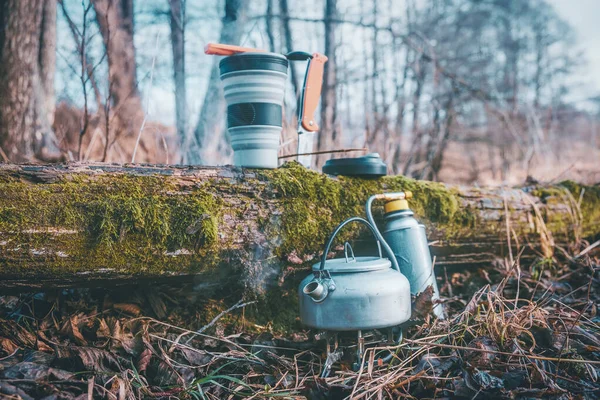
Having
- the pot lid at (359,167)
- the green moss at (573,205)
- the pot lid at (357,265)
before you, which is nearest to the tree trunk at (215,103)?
the pot lid at (359,167)

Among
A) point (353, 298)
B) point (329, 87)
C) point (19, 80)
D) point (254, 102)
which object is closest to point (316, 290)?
point (353, 298)

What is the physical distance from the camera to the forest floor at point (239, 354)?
1.82m

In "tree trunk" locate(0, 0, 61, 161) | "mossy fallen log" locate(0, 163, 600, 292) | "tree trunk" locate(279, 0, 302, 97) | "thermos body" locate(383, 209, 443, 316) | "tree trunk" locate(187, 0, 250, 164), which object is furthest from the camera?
"tree trunk" locate(279, 0, 302, 97)

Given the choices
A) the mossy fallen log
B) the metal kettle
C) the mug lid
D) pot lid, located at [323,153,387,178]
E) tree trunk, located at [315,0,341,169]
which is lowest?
the metal kettle

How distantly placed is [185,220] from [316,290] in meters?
0.72

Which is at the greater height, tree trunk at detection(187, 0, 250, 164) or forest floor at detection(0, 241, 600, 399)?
tree trunk at detection(187, 0, 250, 164)

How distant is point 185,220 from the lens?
2.17 m

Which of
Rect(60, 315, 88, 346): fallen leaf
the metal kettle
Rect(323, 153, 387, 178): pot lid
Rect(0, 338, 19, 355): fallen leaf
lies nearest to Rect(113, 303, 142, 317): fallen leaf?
Rect(60, 315, 88, 346): fallen leaf

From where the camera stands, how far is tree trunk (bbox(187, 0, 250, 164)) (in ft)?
14.3

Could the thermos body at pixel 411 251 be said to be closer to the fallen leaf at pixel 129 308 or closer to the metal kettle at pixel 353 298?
the metal kettle at pixel 353 298

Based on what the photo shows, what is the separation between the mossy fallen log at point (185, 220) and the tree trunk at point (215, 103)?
200 centimetres

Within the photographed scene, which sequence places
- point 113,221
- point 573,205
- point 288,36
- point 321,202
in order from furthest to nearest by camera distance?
point 288,36
point 573,205
point 321,202
point 113,221

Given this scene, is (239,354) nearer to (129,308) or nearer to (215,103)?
(129,308)

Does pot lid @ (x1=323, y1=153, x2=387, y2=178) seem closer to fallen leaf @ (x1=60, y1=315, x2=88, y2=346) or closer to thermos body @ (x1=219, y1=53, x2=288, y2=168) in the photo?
thermos body @ (x1=219, y1=53, x2=288, y2=168)
